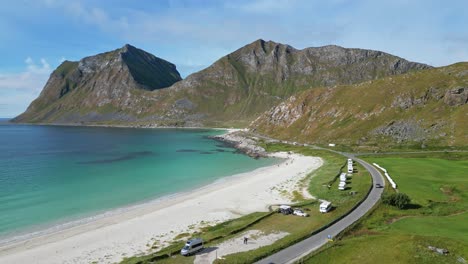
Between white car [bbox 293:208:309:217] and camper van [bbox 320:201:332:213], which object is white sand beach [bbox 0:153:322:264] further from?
camper van [bbox 320:201:332:213]

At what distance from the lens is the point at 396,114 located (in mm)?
149625

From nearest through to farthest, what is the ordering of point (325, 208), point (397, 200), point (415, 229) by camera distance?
point (415, 229), point (325, 208), point (397, 200)

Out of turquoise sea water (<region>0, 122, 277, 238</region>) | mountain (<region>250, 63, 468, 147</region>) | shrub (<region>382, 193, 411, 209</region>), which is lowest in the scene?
turquoise sea water (<region>0, 122, 277, 238</region>)

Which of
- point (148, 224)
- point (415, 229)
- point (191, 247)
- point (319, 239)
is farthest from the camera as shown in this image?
point (148, 224)

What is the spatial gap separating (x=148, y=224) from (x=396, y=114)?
133403 millimetres

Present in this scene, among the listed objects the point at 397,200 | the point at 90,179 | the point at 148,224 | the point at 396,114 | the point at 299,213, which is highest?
the point at 396,114

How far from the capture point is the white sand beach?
4148cm

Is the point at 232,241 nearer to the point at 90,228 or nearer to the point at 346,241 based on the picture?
the point at 346,241

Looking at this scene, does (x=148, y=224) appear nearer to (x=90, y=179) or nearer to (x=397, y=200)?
(x=397, y=200)

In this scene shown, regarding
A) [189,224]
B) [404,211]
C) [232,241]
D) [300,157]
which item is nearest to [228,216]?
[189,224]

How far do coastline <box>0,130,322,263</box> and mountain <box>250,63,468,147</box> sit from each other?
72.6 m

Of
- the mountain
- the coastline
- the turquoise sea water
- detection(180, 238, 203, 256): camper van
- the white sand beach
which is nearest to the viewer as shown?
detection(180, 238, 203, 256): camper van

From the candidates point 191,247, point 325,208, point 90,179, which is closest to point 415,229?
point 325,208

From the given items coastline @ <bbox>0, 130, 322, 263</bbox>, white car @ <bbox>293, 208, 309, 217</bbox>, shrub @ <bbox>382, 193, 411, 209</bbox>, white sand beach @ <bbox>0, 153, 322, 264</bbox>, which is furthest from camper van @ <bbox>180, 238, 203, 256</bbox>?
shrub @ <bbox>382, 193, 411, 209</bbox>
